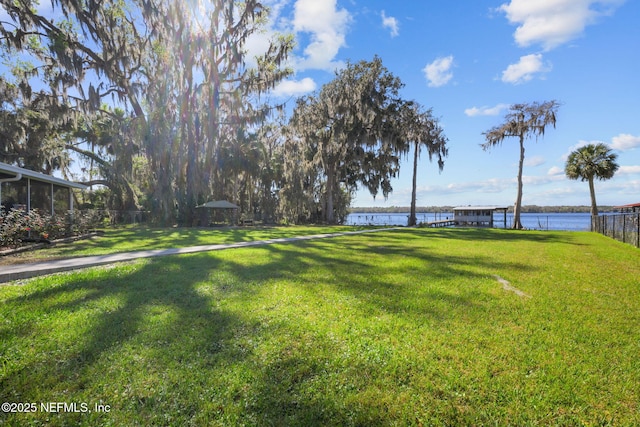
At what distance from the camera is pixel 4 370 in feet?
7.86

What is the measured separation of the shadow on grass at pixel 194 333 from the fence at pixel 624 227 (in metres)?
9.10

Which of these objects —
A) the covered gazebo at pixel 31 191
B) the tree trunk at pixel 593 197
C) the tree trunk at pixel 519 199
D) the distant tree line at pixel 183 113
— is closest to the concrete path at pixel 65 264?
the covered gazebo at pixel 31 191

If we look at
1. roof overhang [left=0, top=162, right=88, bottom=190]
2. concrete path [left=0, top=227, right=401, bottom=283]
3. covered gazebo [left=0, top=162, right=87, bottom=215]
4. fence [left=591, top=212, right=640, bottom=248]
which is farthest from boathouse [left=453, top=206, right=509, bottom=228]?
roof overhang [left=0, top=162, right=88, bottom=190]

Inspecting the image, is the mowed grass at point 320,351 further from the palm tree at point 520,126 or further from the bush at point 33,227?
the palm tree at point 520,126

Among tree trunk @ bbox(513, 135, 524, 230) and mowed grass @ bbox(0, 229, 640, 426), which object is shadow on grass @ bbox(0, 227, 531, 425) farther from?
tree trunk @ bbox(513, 135, 524, 230)

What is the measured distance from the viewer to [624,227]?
1228 centimetres

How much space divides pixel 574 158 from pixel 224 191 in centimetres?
2699

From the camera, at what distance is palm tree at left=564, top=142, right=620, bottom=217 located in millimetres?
22016

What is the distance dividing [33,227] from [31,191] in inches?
221

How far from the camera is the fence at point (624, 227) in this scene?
10687 millimetres

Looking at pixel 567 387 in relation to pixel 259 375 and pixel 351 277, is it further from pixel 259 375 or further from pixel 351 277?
pixel 351 277

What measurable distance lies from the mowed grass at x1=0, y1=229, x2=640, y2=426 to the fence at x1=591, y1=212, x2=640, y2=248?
8.21 m

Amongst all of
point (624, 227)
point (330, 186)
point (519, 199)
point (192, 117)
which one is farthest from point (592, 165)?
point (192, 117)

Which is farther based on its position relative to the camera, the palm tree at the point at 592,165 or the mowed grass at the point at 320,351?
the palm tree at the point at 592,165
